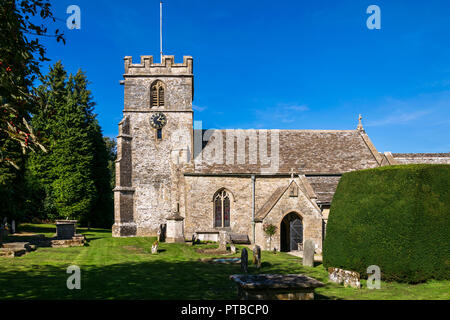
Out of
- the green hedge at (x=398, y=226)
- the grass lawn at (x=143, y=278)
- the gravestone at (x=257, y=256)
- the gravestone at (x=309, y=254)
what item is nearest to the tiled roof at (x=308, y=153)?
the grass lawn at (x=143, y=278)

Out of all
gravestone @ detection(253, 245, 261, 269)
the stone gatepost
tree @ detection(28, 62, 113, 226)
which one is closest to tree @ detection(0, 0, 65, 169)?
gravestone @ detection(253, 245, 261, 269)

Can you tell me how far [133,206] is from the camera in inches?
1150

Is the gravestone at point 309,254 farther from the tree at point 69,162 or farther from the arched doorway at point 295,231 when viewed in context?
the tree at point 69,162

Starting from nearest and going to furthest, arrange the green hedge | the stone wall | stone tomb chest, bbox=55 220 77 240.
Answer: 1. the green hedge
2. stone tomb chest, bbox=55 220 77 240
3. the stone wall

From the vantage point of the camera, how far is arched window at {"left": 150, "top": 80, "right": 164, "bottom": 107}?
3041 centimetres

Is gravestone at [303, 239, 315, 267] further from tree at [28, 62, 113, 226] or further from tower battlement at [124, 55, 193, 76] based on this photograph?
tree at [28, 62, 113, 226]

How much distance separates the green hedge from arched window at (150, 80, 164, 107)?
20735 millimetres

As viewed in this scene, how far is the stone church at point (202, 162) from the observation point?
2745 centimetres

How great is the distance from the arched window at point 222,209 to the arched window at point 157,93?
9.86 m

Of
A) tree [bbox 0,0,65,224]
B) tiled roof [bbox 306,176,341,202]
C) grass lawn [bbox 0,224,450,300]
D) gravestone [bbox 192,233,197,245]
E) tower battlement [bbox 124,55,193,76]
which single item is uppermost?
tower battlement [bbox 124,55,193,76]

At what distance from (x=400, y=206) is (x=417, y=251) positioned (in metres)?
1.64

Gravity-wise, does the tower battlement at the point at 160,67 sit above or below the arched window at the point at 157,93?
above

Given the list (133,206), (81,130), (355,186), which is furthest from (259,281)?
(81,130)
